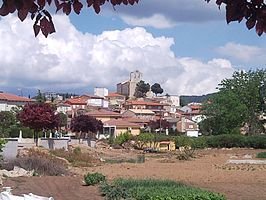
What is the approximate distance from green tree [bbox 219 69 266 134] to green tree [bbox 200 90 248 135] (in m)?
1.90

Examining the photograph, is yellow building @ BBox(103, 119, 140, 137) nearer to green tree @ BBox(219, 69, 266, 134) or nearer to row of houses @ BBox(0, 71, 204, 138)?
row of houses @ BBox(0, 71, 204, 138)

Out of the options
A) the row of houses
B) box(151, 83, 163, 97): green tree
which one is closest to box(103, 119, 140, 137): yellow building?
the row of houses

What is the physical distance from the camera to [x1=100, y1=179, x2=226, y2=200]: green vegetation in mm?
14383

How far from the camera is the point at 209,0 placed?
2.89m

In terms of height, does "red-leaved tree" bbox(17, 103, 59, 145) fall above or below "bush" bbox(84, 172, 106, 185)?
above

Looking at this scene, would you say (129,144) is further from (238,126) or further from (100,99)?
(100,99)

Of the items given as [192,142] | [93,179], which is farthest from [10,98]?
[93,179]

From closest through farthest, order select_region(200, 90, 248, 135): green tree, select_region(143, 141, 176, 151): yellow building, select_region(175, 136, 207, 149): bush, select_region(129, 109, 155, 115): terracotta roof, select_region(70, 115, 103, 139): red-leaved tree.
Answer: select_region(70, 115, 103, 139): red-leaved tree → select_region(143, 141, 176, 151): yellow building → select_region(175, 136, 207, 149): bush → select_region(200, 90, 248, 135): green tree → select_region(129, 109, 155, 115): terracotta roof

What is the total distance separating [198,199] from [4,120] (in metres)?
57.6

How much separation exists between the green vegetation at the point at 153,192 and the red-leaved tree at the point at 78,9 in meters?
11.5

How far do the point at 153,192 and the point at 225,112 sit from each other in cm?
6765

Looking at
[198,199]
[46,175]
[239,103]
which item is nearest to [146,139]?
[239,103]

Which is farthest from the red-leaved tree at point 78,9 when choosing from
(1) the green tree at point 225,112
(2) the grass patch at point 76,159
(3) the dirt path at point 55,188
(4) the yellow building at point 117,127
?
(4) the yellow building at point 117,127

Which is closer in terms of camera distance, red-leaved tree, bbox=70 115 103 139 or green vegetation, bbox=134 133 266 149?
red-leaved tree, bbox=70 115 103 139
